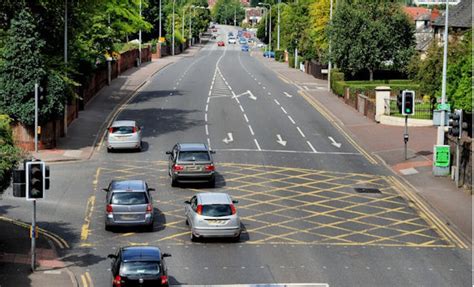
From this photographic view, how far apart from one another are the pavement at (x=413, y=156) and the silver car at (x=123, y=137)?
13.6 metres

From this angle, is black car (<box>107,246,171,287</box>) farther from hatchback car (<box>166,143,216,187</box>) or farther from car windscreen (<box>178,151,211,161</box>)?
car windscreen (<box>178,151,211,161</box>)

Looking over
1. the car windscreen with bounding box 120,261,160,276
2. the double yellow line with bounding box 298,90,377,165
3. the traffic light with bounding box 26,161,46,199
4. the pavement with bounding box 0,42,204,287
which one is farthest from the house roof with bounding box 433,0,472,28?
the car windscreen with bounding box 120,261,160,276

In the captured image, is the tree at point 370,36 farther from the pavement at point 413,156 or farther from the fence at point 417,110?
the fence at point 417,110

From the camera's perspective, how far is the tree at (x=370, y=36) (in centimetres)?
7781

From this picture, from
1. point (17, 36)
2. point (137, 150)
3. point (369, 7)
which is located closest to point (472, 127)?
point (137, 150)

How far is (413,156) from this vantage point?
48.9 meters

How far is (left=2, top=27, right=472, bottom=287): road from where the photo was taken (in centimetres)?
2814

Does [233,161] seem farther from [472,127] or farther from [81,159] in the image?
[472,127]

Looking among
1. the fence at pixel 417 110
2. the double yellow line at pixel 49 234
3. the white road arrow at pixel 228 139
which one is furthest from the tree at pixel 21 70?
the fence at pixel 417 110

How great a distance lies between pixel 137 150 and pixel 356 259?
74.5ft

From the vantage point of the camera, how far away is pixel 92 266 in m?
28.4

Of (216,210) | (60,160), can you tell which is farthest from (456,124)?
(60,160)

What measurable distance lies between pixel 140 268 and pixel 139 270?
0.26 ft

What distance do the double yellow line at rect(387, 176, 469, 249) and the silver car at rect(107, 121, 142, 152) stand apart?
14.3 metres
